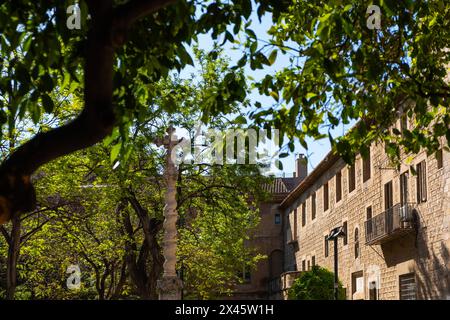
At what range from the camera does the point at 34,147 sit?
16.5 feet

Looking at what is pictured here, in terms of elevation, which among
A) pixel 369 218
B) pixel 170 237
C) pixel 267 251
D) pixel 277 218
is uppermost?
pixel 277 218

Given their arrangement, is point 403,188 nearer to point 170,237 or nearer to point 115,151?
point 170,237

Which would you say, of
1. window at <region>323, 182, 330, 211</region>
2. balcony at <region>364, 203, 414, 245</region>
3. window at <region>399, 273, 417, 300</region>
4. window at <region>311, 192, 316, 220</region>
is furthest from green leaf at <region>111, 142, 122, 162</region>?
window at <region>311, 192, 316, 220</region>

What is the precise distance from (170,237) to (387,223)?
40.3 feet

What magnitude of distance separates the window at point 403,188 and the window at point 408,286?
2.53 metres

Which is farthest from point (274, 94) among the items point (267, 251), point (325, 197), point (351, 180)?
point (267, 251)

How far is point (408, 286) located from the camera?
1094 inches

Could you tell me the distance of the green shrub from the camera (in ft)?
115

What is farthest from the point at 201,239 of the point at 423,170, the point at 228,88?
the point at 228,88

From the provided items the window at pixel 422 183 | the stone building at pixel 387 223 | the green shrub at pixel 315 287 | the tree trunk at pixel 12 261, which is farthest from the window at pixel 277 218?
the tree trunk at pixel 12 261

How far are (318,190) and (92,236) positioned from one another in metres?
17.9

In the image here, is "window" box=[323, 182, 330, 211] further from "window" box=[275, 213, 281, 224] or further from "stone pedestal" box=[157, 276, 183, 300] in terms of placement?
"stone pedestal" box=[157, 276, 183, 300]

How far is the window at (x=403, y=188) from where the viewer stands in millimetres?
28094
